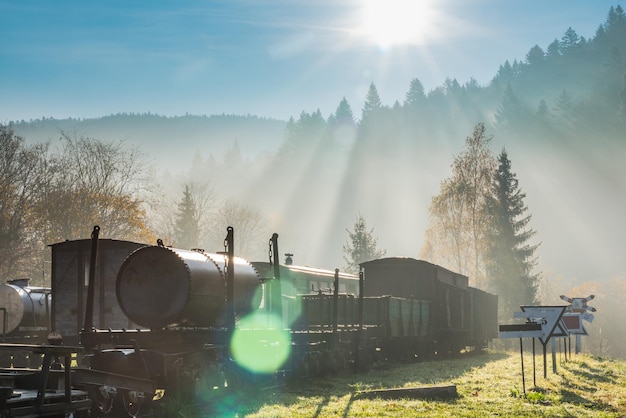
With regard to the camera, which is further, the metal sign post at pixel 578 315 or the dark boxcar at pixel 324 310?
the dark boxcar at pixel 324 310

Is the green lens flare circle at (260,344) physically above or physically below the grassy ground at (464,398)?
above

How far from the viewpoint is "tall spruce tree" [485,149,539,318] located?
2501 inches

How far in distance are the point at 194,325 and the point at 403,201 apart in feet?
565

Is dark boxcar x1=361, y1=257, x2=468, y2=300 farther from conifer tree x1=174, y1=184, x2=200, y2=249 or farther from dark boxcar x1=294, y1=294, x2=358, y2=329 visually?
conifer tree x1=174, y1=184, x2=200, y2=249

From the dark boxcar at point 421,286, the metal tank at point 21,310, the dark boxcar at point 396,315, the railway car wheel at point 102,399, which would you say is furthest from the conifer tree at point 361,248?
the railway car wheel at point 102,399

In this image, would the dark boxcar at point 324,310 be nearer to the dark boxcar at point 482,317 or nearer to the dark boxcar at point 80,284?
A: the dark boxcar at point 80,284

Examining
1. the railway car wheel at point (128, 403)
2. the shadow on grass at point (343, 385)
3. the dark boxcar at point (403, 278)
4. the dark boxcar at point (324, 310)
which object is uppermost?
the dark boxcar at point (403, 278)

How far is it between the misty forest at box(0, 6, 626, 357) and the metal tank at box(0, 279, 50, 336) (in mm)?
22917

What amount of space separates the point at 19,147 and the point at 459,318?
36609 millimetres

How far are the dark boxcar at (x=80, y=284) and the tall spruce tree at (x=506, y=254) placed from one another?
46029mm

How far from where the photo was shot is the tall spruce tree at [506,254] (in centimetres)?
6353

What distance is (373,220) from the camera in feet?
598

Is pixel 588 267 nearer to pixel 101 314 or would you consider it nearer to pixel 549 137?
pixel 549 137

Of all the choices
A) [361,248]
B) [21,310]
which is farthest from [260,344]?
[361,248]
